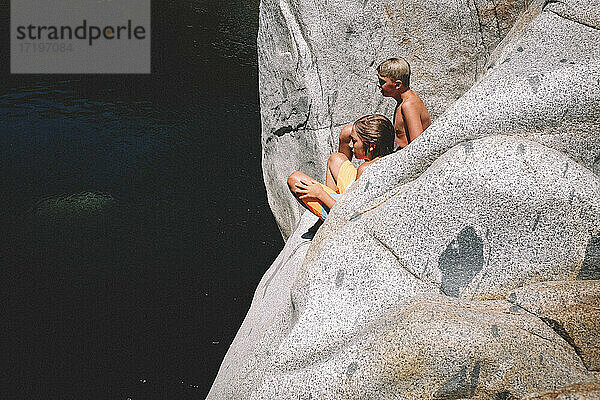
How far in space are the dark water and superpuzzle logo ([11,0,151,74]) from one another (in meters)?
0.33

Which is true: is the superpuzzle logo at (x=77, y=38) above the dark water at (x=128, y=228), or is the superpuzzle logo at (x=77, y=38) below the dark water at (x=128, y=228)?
above

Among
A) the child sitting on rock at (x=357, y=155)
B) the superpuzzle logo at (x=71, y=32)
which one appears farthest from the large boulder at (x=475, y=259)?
the superpuzzle logo at (x=71, y=32)

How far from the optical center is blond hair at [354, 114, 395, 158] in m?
3.60

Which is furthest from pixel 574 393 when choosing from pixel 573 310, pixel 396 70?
pixel 396 70

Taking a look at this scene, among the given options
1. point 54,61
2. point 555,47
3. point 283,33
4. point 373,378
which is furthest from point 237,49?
point 373,378

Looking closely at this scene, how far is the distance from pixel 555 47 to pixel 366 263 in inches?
50.0

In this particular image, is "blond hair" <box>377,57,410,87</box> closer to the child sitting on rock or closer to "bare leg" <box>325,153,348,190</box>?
the child sitting on rock

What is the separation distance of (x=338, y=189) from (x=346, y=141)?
22.3 inches

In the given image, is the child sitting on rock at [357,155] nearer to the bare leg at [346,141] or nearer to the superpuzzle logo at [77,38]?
the bare leg at [346,141]

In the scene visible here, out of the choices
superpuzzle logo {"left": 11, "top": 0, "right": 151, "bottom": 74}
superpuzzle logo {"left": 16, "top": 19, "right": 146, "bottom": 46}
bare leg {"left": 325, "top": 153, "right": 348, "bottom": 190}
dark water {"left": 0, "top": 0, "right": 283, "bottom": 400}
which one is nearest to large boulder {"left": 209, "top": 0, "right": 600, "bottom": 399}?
bare leg {"left": 325, "top": 153, "right": 348, "bottom": 190}

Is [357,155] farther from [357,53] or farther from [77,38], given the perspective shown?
[77,38]

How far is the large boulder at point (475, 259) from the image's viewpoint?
83.1 inches

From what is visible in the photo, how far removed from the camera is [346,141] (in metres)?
4.29

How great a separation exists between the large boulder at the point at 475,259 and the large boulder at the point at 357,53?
60.7 inches
